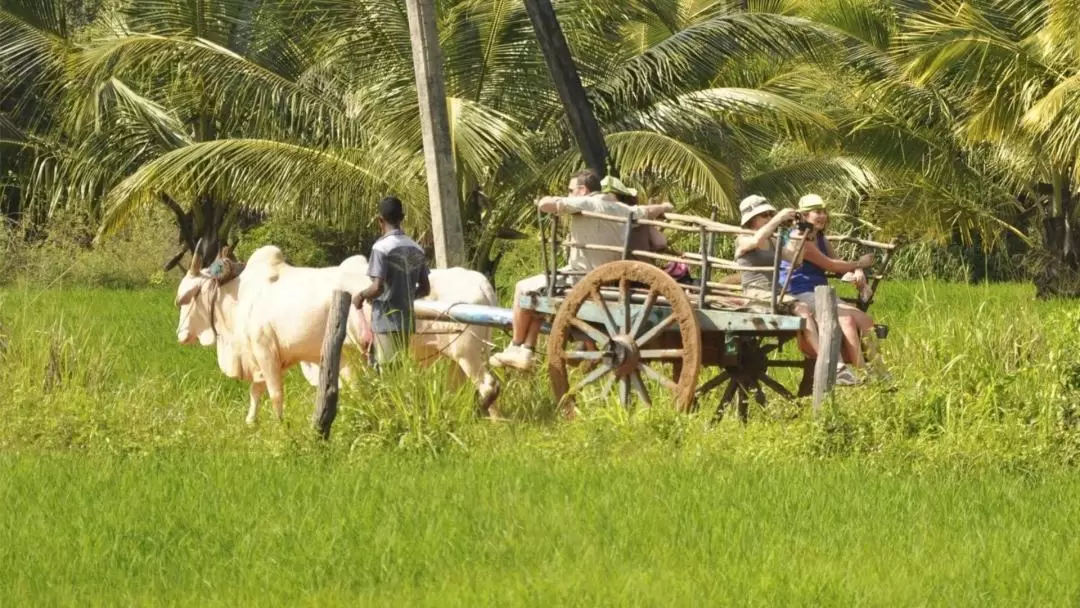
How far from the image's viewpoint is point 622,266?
1012cm

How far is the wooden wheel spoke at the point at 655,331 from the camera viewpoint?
10016 mm

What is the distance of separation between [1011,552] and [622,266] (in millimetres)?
3638

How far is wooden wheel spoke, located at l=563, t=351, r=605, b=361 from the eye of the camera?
1042cm

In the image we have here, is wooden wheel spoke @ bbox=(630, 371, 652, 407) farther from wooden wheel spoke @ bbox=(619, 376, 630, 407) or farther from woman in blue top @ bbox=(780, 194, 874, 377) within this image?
woman in blue top @ bbox=(780, 194, 874, 377)

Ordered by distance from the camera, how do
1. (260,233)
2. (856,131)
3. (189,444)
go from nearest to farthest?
(189,444)
(856,131)
(260,233)

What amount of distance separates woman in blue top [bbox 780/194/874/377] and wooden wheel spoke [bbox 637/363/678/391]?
79 centimetres

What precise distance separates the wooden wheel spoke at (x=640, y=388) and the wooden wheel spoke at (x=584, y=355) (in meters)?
0.22

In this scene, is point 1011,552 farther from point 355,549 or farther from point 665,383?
point 665,383

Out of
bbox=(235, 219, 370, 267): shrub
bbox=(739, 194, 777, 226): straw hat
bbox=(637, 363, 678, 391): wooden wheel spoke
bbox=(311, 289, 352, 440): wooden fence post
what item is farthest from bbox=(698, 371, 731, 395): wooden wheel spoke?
bbox=(235, 219, 370, 267): shrub

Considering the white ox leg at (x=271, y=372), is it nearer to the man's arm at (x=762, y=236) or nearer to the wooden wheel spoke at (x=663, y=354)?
the wooden wheel spoke at (x=663, y=354)

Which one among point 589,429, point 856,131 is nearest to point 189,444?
point 589,429

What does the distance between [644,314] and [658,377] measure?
0.34 m

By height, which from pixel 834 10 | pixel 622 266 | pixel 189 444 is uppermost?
pixel 834 10

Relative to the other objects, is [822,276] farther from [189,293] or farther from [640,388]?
[189,293]
